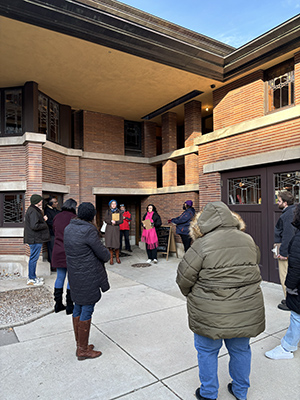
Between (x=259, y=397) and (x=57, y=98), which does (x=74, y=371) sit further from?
(x=57, y=98)

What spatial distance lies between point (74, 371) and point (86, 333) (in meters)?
0.37

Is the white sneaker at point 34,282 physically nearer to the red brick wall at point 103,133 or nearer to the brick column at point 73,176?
the brick column at point 73,176

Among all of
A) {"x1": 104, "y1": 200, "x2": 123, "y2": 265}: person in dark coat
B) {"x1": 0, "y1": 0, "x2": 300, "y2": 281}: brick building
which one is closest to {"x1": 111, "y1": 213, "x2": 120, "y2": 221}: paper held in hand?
{"x1": 104, "y1": 200, "x2": 123, "y2": 265}: person in dark coat

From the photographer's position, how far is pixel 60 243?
480 centimetres

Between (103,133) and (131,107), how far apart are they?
4.70ft

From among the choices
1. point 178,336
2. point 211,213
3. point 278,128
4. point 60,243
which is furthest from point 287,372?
point 278,128

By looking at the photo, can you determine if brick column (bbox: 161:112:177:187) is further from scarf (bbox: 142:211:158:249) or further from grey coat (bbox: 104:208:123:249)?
grey coat (bbox: 104:208:123:249)

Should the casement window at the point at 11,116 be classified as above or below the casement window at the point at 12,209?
above

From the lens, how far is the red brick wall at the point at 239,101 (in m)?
7.20

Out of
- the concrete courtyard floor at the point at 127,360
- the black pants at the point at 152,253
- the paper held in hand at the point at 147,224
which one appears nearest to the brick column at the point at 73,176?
the paper held in hand at the point at 147,224

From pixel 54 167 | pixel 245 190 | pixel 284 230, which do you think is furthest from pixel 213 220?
pixel 54 167

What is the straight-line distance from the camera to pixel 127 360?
3227 millimetres

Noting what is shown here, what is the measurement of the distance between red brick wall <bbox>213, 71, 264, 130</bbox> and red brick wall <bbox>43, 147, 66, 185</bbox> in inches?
196

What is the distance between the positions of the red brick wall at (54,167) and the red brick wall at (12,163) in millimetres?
592
